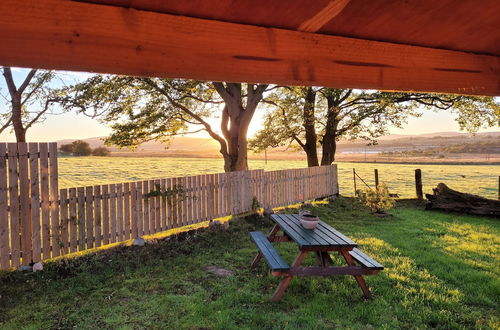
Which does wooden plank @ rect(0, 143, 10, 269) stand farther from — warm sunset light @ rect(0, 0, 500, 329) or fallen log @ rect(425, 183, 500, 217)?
fallen log @ rect(425, 183, 500, 217)

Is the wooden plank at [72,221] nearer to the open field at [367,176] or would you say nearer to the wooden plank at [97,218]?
the wooden plank at [97,218]

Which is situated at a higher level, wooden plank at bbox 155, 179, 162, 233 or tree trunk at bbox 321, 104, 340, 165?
tree trunk at bbox 321, 104, 340, 165

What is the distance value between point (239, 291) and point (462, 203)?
9.98 metres

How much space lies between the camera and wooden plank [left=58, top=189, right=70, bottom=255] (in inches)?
219

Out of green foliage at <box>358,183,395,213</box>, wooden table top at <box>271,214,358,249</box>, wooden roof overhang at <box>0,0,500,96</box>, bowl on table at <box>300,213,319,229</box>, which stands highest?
wooden roof overhang at <box>0,0,500,96</box>

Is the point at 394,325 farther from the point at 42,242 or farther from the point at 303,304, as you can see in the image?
the point at 42,242

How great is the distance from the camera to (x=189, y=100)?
13.4m

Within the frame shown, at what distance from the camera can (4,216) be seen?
4977 millimetres

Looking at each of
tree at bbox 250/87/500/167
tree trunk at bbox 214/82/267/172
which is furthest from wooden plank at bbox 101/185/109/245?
tree at bbox 250/87/500/167

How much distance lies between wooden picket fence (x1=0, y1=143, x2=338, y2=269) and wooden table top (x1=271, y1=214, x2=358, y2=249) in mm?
3125

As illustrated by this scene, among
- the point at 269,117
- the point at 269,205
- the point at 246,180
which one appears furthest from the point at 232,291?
the point at 269,117

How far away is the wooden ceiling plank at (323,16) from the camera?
1.73 m

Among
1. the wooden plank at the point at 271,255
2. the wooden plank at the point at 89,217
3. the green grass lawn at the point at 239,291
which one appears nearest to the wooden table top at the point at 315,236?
the wooden plank at the point at 271,255

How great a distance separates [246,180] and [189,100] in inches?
230
